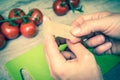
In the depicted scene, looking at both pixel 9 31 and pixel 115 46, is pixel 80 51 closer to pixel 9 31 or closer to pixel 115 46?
pixel 115 46

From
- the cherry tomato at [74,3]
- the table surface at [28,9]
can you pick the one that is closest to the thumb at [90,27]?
the table surface at [28,9]

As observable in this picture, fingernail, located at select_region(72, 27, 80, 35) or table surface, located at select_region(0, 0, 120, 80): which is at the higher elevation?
fingernail, located at select_region(72, 27, 80, 35)

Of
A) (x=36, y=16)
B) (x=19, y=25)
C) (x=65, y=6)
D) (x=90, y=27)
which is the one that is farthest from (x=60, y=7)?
(x=90, y=27)

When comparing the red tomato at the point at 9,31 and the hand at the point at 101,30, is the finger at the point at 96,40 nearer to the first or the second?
the hand at the point at 101,30

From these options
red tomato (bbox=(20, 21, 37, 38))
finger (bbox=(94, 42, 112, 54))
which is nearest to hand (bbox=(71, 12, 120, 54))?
finger (bbox=(94, 42, 112, 54))

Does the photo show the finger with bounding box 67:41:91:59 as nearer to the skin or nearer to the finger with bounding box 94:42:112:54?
the skin

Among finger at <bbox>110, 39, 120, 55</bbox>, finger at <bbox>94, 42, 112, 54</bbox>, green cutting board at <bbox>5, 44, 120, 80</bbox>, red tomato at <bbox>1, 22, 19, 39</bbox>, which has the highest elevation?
red tomato at <bbox>1, 22, 19, 39</bbox>
